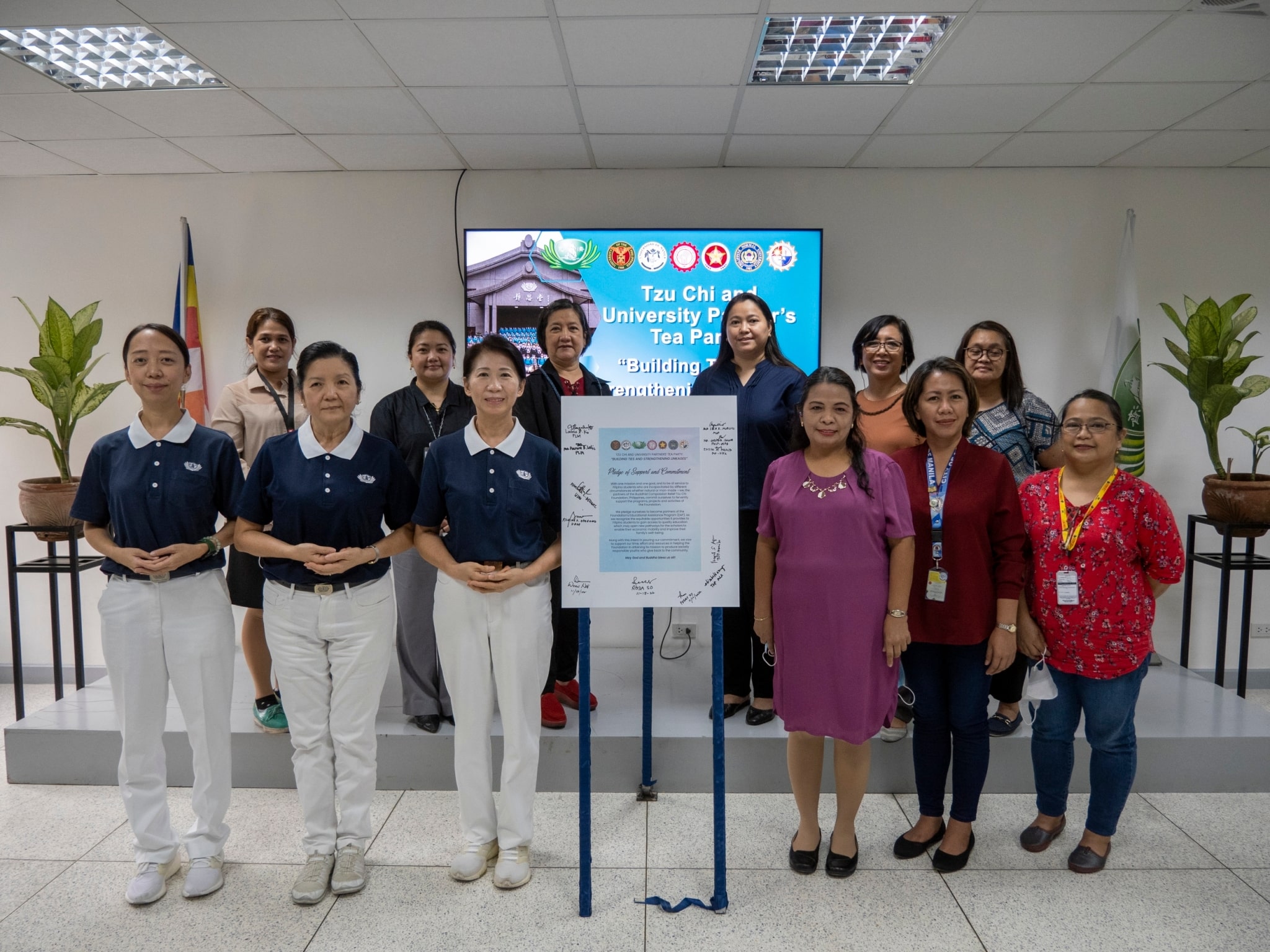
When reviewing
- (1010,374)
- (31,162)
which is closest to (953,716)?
(1010,374)

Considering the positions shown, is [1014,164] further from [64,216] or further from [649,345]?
[64,216]

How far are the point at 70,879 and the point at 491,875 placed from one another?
1301mm

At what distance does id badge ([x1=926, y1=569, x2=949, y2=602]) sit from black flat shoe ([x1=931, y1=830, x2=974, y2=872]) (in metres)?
Result: 0.83

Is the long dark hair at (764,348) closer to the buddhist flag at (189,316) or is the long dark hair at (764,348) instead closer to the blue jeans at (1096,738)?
the blue jeans at (1096,738)

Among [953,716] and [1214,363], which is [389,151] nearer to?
[953,716]

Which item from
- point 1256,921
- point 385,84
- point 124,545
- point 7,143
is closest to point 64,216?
point 7,143

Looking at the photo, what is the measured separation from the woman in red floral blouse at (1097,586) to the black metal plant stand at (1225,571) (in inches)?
72.0

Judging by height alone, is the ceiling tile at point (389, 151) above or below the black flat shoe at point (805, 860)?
above

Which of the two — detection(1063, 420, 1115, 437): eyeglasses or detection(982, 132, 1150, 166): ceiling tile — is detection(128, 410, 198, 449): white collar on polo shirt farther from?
detection(982, 132, 1150, 166): ceiling tile

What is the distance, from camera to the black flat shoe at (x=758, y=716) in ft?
9.43

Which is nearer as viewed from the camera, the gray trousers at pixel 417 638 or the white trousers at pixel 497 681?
the white trousers at pixel 497 681

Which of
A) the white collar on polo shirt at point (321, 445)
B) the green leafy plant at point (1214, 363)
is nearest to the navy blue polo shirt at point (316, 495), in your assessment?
the white collar on polo shirt at point (321, 445)

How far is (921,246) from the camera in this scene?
164 inches

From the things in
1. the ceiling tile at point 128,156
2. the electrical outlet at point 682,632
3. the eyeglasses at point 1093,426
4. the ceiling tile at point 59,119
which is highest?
the ceiling tile at point 59,119
